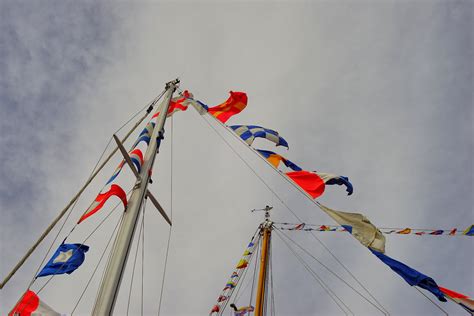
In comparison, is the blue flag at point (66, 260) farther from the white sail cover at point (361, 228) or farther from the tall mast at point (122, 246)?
the white sail cover at point (361, 228)

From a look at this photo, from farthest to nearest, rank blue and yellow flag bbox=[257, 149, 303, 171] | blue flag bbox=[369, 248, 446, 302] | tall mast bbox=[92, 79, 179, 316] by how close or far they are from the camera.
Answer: blue and yellow flag bbox=[257, 149, 303, 171]
blue flag bbox=[369, 248, 446, 302]
tall mast bbox=[92, 79, 179, 316]

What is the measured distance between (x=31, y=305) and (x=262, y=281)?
14011mm

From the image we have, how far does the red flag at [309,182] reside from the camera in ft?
23.7

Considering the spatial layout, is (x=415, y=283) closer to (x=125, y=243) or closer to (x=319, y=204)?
(x=319, y=204)

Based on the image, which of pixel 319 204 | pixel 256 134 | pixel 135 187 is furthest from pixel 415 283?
pixel 135 187

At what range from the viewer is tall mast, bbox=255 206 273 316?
56.2ft

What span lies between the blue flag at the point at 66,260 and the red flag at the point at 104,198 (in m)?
0.56

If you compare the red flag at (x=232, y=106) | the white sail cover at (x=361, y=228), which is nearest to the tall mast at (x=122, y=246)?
the red flag at (x=232, y=106)

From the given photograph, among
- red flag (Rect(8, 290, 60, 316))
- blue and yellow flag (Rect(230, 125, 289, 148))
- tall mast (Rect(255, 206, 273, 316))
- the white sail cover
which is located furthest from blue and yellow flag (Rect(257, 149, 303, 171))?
tall mast (Rect(255, 206, 273, 316))

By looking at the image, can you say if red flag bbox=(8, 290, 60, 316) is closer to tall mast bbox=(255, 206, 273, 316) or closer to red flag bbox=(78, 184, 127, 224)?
red flag bbox=(78, 184, 127, 224)

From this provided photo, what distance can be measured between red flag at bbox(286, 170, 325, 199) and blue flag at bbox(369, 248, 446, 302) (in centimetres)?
157

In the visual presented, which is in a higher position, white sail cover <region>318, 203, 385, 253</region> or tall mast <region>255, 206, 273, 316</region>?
tall mast <region>255, 206, 273, 316</region>

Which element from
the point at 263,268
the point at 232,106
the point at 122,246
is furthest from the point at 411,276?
the point at 263,268

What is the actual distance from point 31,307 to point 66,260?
111 centimetres
